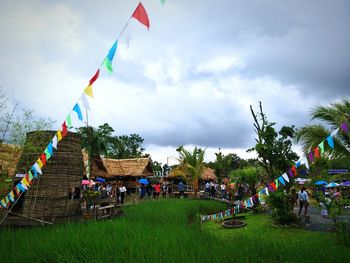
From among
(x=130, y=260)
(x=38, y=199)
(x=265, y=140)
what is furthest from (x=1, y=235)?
(x=265, y=140)

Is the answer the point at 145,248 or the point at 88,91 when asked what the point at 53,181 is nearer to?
the point at 88,91

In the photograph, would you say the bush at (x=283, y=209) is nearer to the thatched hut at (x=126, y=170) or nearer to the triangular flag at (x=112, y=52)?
the triangular flag at (x=112, y=52)

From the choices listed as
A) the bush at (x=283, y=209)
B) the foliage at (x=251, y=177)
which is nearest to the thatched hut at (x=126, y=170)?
the foliage at (x=251, y=177)

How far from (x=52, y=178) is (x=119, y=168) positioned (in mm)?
16880

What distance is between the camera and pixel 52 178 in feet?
28.6

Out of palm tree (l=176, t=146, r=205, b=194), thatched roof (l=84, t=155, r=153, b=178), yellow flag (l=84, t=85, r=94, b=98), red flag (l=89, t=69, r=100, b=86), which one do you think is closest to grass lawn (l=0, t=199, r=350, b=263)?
yellow flag (l=84, t=85, r=94, b=98)

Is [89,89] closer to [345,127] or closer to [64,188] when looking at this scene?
[64,188]

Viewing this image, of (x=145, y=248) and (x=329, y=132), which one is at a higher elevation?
(x=329, y=132)

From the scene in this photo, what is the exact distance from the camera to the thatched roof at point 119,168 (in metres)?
23.3

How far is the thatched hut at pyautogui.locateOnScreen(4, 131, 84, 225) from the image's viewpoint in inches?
331

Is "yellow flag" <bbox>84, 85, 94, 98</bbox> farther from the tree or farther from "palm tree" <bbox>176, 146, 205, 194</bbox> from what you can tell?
the tree

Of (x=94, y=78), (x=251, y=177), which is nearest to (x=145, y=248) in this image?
(x=94, y=78)

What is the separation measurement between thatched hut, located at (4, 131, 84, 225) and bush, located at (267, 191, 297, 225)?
718 centimetres

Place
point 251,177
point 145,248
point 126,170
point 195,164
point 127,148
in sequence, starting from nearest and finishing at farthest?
point 145,248, point 251,177, point 195,164, point 126,170, point 127,148
